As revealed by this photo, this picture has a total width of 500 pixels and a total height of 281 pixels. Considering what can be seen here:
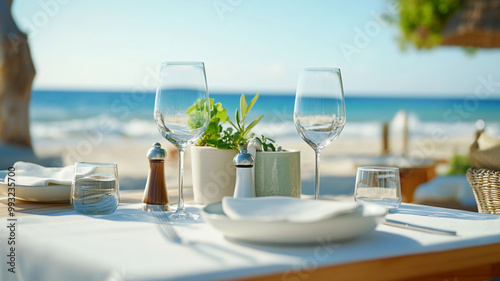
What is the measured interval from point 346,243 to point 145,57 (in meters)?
18.8

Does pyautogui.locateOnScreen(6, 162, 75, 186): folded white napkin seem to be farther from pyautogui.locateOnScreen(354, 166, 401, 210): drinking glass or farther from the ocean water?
the ocean water

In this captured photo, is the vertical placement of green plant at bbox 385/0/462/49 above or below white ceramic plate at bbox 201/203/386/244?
above

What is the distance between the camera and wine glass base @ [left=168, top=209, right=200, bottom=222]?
1043mm

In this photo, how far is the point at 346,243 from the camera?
84 centimetres

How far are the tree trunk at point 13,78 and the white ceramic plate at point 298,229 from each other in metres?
5.19

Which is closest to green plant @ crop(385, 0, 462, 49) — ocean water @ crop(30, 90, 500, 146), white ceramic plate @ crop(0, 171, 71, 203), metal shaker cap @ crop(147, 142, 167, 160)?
metal shaker cap @ crop(147, 142, 167, 160)

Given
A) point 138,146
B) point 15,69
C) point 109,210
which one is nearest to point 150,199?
point 109,210

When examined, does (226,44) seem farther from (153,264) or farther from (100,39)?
(153,264)

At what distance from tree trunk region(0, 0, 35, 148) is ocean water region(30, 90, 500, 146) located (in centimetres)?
616

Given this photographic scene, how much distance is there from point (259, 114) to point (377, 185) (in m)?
17.6

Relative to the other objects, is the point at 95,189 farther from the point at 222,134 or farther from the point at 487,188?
the point at 487,188

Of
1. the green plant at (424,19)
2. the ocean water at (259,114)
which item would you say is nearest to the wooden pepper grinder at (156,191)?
the green plant at (424,19)

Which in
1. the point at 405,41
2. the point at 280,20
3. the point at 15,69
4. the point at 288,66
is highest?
the point at 280,20

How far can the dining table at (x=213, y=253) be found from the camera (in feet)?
2.31
